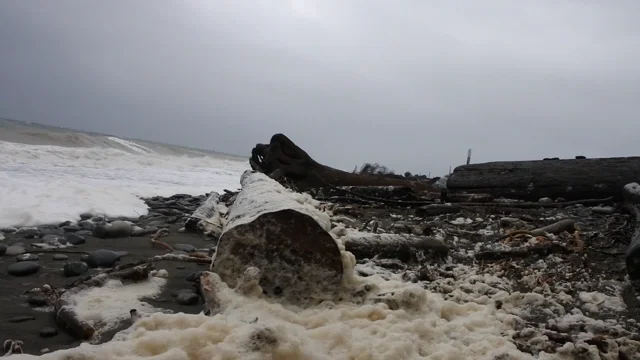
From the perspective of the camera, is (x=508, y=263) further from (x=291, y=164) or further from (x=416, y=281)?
(x=291, y=164)

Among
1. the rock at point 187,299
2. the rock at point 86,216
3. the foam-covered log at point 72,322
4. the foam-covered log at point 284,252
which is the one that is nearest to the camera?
the foam-covered log at point 72,322

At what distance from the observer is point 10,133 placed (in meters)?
20.2

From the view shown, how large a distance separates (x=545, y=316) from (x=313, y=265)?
1.24m

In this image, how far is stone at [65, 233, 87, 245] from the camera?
3.90 m

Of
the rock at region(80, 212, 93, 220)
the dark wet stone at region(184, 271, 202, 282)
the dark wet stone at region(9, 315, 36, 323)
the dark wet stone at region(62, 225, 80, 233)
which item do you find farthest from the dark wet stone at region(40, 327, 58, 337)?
the rock at region(80, 212, 93, 220)

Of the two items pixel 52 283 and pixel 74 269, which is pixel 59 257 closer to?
pixel 74 269

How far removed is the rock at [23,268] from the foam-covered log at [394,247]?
217 cm

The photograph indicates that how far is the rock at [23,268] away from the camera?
9.48ft

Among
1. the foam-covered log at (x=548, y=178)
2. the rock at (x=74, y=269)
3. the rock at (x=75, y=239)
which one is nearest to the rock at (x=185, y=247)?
the rock at (x=75, y=239)

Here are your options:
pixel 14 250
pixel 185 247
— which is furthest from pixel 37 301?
pixel 185 247

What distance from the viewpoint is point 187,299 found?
8.16 feet

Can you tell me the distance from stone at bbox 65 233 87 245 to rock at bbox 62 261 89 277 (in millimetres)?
940

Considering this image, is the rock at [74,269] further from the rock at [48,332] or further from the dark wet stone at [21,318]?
the rock at [48,332]

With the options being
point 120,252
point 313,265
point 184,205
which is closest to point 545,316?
point 313,265
